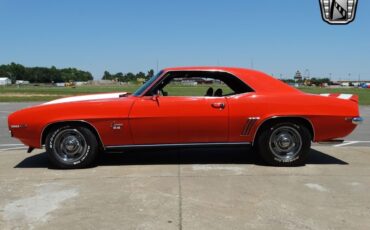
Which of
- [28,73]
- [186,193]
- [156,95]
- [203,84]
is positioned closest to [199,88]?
[203,84]

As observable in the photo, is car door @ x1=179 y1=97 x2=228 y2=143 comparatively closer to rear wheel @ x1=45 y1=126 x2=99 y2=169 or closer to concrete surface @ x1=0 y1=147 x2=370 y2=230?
concrete surface @ x1=0 y1=147 x2=370 y2=230

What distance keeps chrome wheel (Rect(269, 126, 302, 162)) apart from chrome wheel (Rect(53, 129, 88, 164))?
2.58 metres

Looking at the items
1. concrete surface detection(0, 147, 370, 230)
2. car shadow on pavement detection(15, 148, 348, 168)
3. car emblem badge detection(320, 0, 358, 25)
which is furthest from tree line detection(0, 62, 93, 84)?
A: concrete surface detection(0, 147, 370, 230)

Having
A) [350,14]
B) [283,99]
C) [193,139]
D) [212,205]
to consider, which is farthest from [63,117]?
[350,14]

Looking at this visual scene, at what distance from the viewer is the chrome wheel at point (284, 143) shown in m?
6.07

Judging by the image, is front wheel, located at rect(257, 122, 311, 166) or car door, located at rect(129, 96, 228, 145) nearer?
car door, located at rect(129, 96, 228, 145)

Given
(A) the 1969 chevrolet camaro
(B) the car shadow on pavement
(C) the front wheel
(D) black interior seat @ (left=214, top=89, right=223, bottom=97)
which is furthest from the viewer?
(B) the car shadow on pavement

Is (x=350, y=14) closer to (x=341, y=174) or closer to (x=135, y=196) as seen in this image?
(x=341, y=174)

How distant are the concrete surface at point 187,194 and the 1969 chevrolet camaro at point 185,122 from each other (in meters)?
0.32

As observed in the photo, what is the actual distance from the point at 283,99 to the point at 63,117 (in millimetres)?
2989

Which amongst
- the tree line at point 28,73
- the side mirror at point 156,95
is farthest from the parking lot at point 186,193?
the tree line at point 28,73

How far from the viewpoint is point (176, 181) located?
5.18 meters

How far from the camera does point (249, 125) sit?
6.02 m

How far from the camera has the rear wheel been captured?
5.93 metres
